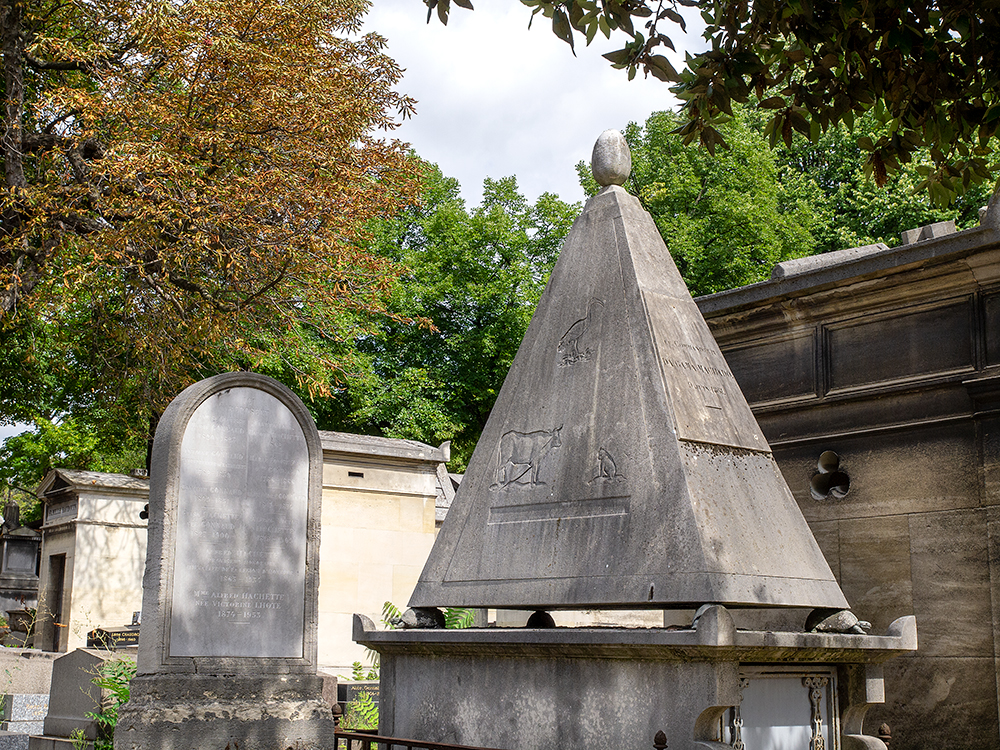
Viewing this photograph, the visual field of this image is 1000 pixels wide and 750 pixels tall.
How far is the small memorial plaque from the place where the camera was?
25.0ft

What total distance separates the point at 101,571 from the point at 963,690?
17260 millimetres

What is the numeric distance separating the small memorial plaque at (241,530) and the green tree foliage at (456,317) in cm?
1726

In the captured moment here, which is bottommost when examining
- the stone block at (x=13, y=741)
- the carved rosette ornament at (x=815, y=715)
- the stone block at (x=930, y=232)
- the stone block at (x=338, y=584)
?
the stone block at (x=13, y=741)

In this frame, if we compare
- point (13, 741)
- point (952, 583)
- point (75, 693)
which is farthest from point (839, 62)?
point (13, 741)

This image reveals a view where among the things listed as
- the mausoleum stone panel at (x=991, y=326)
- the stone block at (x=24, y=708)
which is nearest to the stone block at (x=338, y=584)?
the stone block at (x=24, y=708)

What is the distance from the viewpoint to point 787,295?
24.8ft

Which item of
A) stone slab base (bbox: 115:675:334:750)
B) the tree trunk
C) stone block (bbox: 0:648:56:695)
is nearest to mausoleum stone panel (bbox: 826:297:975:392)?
stone slab base (bbox: 115:675:334:750)

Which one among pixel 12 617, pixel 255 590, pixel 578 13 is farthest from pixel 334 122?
pixel 12 617

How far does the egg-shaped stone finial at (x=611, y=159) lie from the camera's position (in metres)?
6.05

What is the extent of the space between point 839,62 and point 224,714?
6017 millimetres

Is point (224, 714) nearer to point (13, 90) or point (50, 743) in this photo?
point (50, 743)

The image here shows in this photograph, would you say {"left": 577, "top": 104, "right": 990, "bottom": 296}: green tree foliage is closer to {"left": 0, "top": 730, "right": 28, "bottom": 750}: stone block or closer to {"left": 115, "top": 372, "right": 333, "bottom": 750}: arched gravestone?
{"left": 115, "top": 372, "right": 333, "bottom": 750}: arched gravestone

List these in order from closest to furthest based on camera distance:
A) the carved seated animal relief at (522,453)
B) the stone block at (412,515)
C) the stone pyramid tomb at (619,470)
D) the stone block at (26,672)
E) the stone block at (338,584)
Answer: the stone pyramid tomb at (619,470) < the carved seated animal relief at (522,453) < the stone block at (26,672) < the stone block at (338,584) < the stone block at (412,515)

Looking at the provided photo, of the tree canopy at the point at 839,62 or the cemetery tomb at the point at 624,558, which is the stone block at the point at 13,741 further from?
the tree canopy at the point at 839,62
